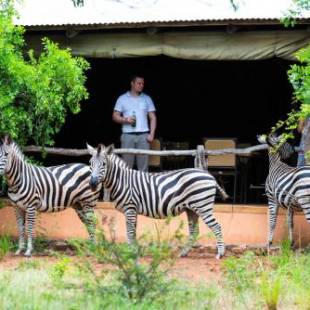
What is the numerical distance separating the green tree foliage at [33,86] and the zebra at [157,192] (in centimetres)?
104

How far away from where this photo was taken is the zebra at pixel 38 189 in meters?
11.3

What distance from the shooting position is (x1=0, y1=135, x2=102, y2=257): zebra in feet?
37.1

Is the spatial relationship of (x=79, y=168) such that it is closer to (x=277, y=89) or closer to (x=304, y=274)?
(x=304, y=274)

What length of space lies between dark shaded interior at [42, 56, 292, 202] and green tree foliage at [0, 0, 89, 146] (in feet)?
17.1

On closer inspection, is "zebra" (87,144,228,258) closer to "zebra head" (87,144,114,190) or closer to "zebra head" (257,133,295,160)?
"zebra head" (87,144,114,190)

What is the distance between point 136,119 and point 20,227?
2.62 metres

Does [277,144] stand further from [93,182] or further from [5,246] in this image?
[5,246]

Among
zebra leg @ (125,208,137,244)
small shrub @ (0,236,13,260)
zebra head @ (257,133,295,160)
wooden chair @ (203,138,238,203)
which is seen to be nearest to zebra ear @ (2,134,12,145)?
small shrub @ (0,236,13,260)

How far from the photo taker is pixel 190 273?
989 centimetres

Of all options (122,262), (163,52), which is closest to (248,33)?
(163,52)

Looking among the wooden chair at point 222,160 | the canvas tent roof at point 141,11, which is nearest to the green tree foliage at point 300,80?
the canvas tent roof at point 141,11

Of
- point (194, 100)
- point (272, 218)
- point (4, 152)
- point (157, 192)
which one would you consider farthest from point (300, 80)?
point (194, 100)

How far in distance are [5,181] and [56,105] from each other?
1271mm

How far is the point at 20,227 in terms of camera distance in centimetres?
1152
